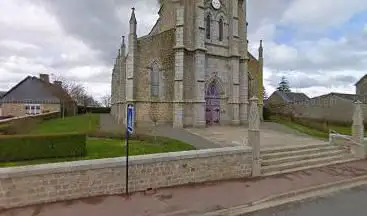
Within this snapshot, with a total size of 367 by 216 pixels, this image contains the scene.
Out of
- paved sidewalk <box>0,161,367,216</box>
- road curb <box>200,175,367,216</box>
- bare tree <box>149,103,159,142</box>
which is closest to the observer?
paved sidewalk <box>0,161,367,216</box>

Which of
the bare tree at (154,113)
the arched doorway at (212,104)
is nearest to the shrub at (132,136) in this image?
the bare tree at (154,113)

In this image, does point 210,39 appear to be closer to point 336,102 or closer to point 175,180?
point 175,180

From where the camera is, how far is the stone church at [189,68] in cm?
2144

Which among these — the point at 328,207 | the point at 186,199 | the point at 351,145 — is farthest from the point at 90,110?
the point at 328,207

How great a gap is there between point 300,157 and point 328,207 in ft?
15.3

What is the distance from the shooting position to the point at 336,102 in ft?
110

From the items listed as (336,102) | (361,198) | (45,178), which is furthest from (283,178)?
(336,102)

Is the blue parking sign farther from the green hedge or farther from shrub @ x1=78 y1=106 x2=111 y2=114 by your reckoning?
shrub @ x1=78 y1=106 x2=111 y2=114

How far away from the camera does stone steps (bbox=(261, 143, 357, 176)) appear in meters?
10.9

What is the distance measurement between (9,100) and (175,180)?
38.0 metres

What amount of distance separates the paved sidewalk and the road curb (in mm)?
207

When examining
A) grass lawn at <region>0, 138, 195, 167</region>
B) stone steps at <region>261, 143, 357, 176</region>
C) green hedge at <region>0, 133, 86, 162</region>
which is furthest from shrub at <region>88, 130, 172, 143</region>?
stone steps at <region>261, 143, 357, 176</region>

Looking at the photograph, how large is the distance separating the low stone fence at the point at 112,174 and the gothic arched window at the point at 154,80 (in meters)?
13.1

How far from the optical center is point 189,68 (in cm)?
2220
